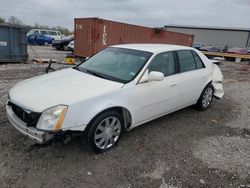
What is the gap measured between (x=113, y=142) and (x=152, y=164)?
68cm

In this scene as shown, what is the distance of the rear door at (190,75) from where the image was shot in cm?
435

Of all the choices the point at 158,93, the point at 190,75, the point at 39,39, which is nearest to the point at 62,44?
the point at 39,39

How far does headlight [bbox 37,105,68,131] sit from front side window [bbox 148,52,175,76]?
168cm

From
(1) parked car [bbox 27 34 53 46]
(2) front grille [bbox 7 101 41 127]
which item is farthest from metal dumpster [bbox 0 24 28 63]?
(1) parked car [bbox 27 34 53 46]

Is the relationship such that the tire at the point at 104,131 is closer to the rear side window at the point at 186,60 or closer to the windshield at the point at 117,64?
the windshield at the point at 117,64

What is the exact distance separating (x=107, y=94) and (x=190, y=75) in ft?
7.00

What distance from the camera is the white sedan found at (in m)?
2.76

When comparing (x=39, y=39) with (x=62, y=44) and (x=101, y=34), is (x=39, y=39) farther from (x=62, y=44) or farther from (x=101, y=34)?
(x=101, y=34)

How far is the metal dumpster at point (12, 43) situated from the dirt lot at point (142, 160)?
7.52 m

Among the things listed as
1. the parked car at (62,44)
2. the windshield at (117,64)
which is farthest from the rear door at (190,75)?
the parked car at (62,44)

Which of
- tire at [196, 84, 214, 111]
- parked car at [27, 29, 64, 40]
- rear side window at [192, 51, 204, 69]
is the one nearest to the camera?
rear side window at [192, 51, 204, 69]

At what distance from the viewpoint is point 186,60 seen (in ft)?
14.9

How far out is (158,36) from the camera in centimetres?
1691

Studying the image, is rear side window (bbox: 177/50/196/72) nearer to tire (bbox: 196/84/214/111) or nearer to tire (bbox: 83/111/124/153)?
tire (bbox: 196/84/214/111)
